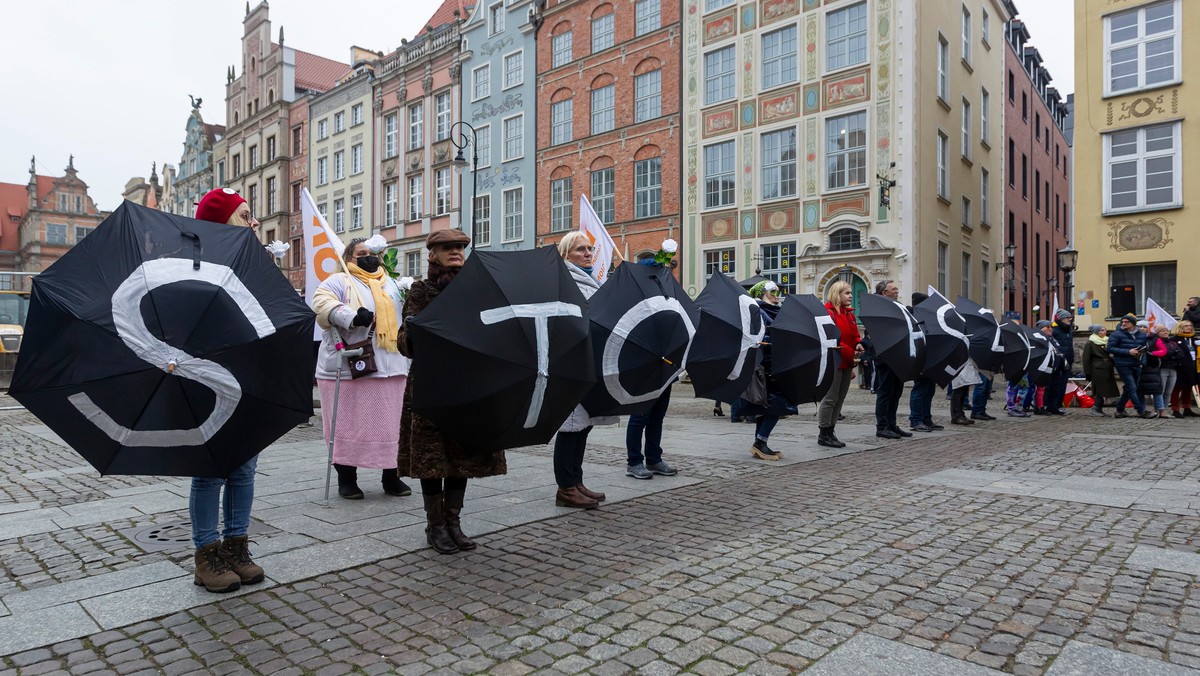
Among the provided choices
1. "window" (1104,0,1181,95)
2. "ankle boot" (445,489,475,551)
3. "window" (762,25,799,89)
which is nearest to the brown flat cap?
"ankle boot" (445,489,475,551)

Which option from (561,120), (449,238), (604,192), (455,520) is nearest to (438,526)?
(455,520)

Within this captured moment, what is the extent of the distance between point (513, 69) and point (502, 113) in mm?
1864

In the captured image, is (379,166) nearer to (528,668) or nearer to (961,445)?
(961,445)

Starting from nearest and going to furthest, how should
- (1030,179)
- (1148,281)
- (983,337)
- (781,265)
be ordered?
(983,337), (1148,281), (781,265), (1030,179)

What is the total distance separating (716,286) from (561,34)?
90.0 feet

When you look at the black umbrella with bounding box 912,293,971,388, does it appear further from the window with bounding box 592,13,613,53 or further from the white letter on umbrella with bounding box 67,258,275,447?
the window with bounding box 592,13,613,53

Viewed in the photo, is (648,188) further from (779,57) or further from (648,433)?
(648,433)

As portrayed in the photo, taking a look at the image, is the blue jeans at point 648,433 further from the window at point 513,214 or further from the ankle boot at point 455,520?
the window at point 513,214

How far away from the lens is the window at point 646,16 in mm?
28641

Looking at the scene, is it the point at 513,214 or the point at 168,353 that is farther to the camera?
the point at 513,214

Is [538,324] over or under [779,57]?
under

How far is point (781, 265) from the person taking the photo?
2495cm

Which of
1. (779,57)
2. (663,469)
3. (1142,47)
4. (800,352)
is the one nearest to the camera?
(663,469)

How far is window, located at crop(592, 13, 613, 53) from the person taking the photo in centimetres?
3036
